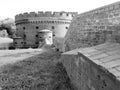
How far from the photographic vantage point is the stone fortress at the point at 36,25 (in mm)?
28672

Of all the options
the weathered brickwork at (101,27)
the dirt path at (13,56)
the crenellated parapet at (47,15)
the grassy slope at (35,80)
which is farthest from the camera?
the crenellated parapet at (47,15)

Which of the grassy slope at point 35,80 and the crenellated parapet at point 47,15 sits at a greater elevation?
the crenellated parapet at point 47,15

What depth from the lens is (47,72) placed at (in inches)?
286

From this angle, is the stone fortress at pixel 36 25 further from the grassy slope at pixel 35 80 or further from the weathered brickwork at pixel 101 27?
the grassy slope at pixel 35 80

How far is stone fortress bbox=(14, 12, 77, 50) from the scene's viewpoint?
28.7m

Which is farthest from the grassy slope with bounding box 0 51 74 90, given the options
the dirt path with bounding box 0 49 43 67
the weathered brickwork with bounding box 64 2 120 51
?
the dirt path with bounding box 0 49 43 67

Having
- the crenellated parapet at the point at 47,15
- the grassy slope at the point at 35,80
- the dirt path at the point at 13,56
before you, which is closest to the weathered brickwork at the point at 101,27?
the grassy slope at the point at 35,80

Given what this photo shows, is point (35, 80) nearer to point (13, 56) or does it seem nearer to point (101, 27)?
point (101, 27)

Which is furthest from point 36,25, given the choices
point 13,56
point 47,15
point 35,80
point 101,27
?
point 101,27

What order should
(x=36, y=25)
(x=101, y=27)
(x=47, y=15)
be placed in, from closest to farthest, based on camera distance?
(x=101, y=27)
(x=47, y=15)
(x=36, y=25)

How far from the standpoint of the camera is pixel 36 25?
29.4 m

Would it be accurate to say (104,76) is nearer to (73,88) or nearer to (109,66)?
(109,66)

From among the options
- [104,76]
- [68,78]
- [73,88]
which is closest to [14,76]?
[68,78]

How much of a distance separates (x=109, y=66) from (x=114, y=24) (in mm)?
3009
